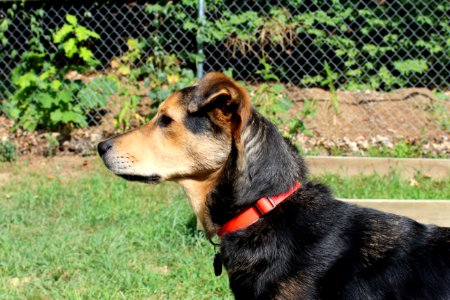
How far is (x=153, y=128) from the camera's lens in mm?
3549

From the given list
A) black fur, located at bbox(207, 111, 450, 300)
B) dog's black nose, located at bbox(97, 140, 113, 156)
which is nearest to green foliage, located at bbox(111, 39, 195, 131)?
dog's black nose, located at bbox(97, 140, 113, 156)

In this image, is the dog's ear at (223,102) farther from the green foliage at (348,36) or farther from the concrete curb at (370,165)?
the green foliage at (348,36)

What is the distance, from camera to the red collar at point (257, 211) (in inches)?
123

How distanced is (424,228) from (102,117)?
6.33 meters

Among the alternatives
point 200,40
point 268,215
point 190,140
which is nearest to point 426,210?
point 268,215

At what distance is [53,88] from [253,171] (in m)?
5.59

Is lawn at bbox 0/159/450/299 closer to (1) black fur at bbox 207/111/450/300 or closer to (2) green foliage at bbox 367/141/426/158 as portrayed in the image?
Answer: (2) green foliage at bbox 367/141/426/158

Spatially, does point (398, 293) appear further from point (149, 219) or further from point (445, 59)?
point (445, 59)

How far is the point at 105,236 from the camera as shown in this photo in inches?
209

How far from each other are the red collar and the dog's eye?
684 millimetres

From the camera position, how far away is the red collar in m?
3.11

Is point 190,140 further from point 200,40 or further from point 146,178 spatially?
point 200,40

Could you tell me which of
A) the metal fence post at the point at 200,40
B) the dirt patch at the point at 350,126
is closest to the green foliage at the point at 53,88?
the dirt patch at the point at 350,126

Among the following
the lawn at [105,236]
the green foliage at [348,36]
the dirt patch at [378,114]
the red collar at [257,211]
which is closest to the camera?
the red collar at [257,211]
